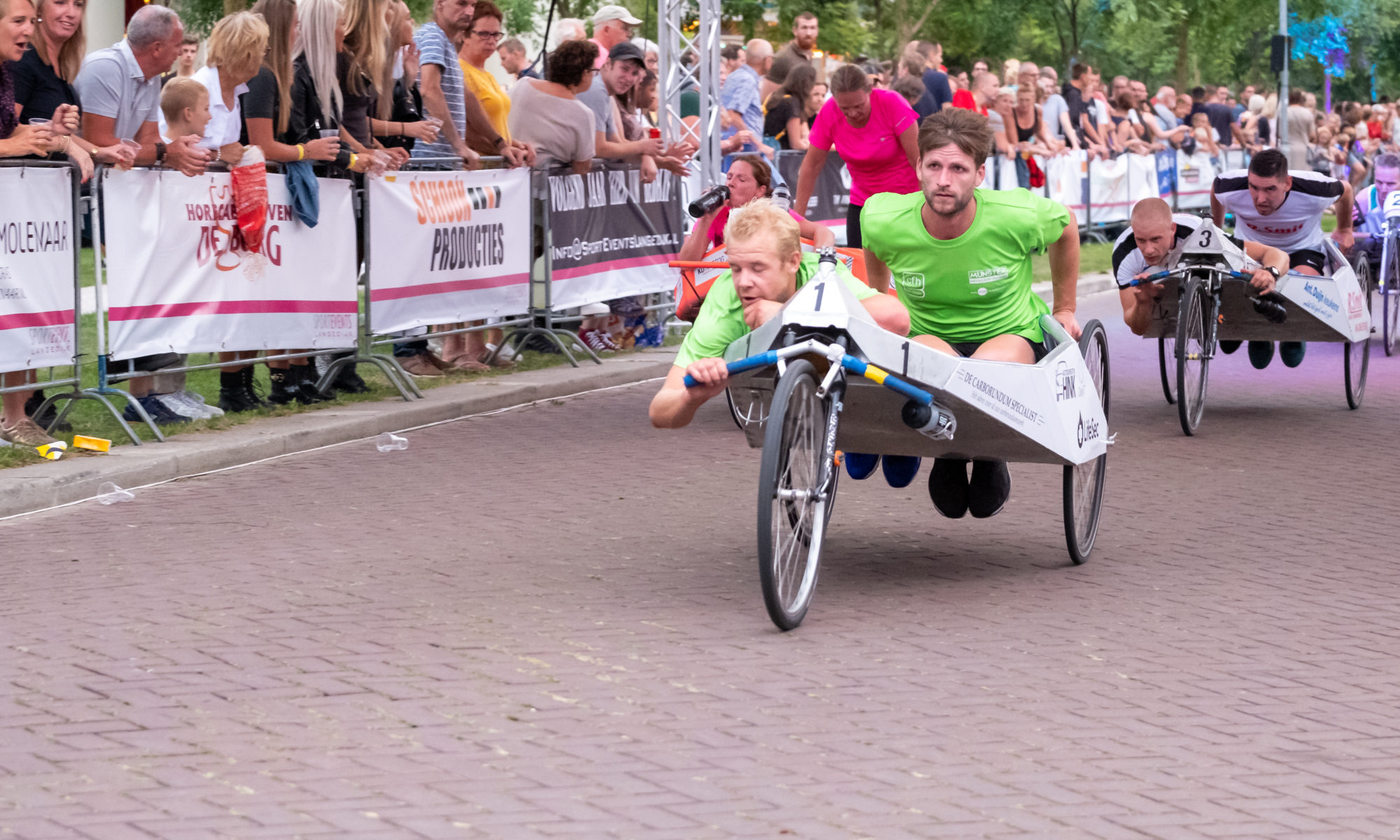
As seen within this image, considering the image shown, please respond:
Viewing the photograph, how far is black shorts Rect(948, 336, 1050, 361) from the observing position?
733cm

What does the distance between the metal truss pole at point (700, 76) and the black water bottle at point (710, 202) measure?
4999 millimetres

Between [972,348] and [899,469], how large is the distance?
1.74 feet

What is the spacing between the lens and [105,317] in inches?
387

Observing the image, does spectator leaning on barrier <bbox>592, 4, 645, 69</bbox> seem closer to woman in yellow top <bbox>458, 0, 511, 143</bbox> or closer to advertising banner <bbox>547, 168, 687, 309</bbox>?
advertising banner <bbox>547, 168, 687, 309</bbox>

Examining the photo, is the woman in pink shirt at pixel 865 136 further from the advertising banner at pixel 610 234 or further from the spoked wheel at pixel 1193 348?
the advertising banner at pixel 610 234

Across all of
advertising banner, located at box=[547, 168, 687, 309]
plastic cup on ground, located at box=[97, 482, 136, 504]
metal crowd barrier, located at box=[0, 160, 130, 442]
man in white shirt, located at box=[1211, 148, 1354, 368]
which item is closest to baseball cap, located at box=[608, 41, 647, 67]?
advertising banner, located at box=[547, 168, 687, 309]

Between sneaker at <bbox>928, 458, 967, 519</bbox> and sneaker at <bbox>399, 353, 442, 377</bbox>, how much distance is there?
600 cm

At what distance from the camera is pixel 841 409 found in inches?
249

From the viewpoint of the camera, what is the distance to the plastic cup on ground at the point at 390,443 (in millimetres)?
10383

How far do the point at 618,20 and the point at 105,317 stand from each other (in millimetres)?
7050

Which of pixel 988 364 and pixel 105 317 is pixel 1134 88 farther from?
pixel 988 364

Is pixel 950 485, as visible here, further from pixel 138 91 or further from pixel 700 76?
pixel 700 76

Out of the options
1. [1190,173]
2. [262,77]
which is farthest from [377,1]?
[1190,173]

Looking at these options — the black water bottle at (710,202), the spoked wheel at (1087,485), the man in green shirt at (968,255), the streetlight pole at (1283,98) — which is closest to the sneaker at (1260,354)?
the black water bottle at (710,202)
